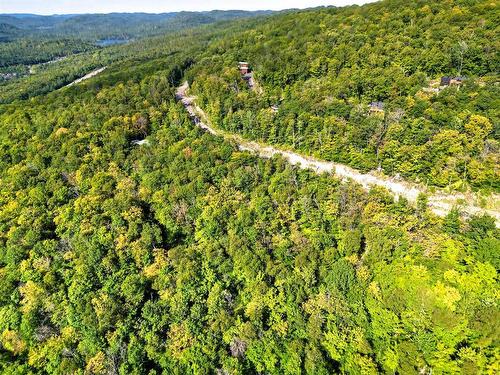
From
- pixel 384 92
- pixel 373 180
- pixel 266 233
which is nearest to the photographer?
pixel 266 233

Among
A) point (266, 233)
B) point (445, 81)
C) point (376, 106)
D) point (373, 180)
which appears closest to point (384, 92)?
point (376, 106)

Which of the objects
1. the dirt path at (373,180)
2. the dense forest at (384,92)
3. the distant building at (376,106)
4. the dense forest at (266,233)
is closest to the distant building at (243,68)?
the dense forest at (384,92)

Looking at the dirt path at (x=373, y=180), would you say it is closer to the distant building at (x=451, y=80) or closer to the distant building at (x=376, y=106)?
the distant building at (x=376, y=106)

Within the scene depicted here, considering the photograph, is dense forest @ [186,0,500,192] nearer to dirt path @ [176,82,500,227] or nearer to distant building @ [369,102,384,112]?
distant building @ [369,102,384,112]

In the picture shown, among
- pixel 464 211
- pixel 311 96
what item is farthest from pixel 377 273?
pixel 311 96

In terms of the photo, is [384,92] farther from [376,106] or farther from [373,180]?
[373,180]

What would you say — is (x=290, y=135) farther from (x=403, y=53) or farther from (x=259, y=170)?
(x=403, y=53)
